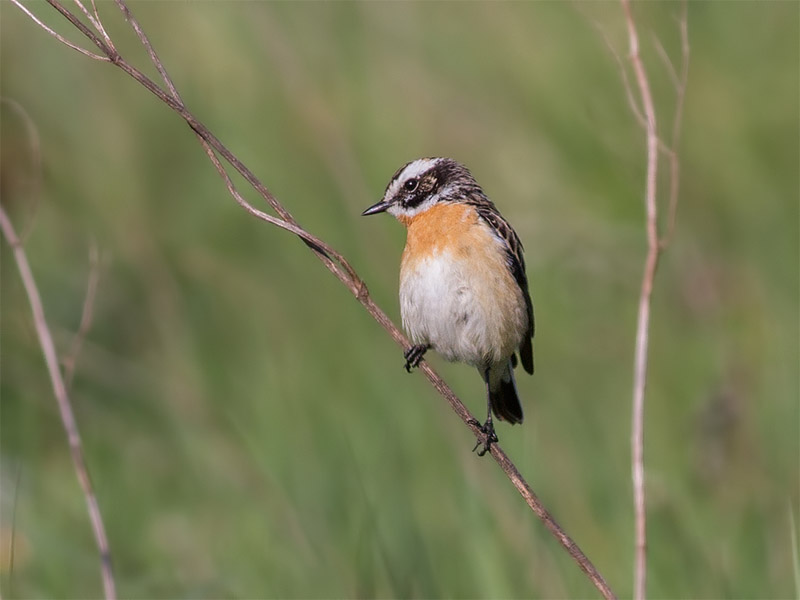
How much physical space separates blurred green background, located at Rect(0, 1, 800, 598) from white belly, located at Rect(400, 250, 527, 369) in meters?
0.50

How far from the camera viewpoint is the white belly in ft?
14.4

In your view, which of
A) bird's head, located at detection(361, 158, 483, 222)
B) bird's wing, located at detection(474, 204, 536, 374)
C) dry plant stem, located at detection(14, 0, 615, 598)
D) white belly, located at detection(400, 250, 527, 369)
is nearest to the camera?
dry plant stem, located at detection(14, 0, 615, 598)

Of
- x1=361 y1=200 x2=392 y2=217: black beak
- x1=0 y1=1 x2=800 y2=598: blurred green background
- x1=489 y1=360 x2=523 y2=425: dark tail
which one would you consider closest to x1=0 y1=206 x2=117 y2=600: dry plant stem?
x1=0 y1=1 x2=800 y2=598: blurred green background

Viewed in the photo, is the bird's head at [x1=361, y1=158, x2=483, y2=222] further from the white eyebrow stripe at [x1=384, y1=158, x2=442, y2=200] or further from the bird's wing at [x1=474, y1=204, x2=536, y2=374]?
the bird's wing at [x1=474, y1=204, x2=536, y2=374]

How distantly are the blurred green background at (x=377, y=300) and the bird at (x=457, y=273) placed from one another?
496 mm

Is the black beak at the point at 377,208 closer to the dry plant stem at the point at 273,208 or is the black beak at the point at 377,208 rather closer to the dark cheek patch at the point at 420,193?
the dark cheek patch at the point at 420,193

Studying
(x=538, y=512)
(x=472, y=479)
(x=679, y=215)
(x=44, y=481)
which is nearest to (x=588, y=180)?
(x=679, y=215)

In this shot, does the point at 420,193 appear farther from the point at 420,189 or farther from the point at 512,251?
the point at 512,251

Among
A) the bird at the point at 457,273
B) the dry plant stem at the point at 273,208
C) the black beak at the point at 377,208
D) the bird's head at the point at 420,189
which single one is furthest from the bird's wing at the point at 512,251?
the dry plant stem at the point at 273,208

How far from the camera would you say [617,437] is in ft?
18.8

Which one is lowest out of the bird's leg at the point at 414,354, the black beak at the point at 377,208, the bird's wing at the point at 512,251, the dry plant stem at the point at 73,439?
the dry plant stem at the point at 73,439

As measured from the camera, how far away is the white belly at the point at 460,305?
4.38m

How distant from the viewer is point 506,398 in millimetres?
4957

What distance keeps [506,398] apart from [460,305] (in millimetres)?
722
